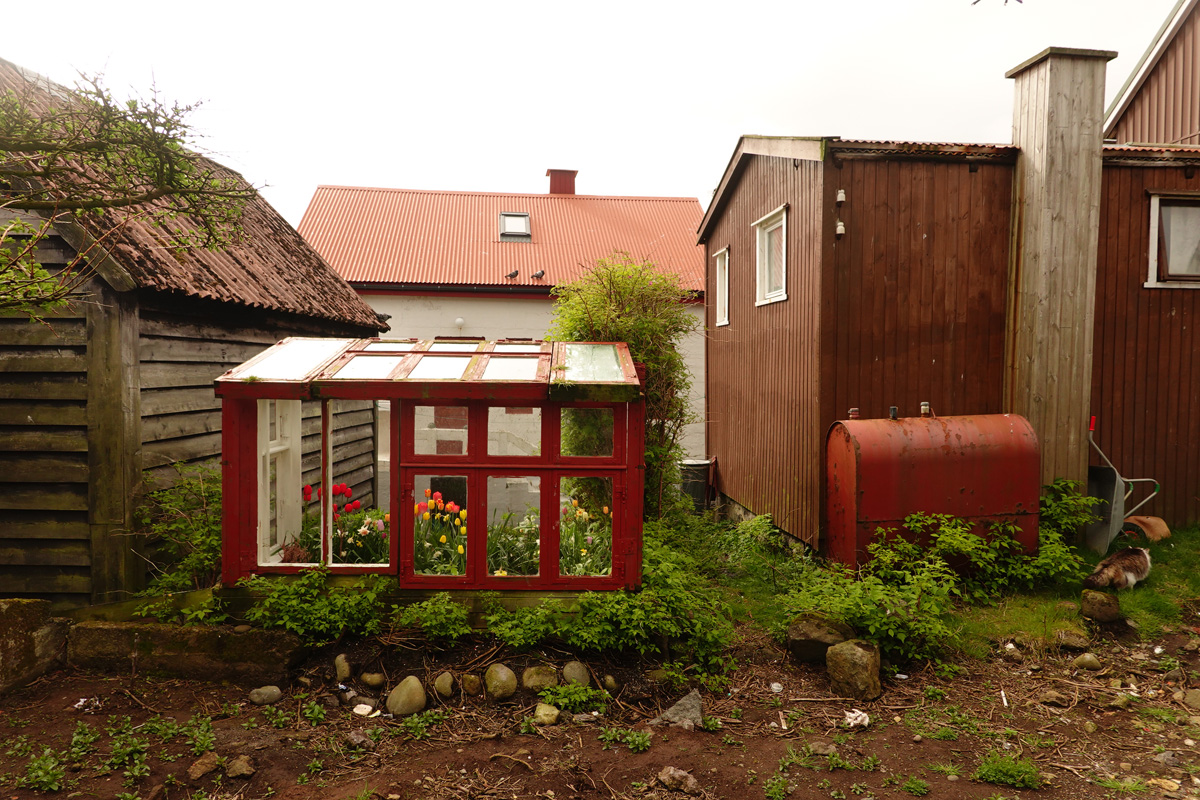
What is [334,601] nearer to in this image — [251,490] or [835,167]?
[251,490]

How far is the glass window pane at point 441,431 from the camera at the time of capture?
578cm

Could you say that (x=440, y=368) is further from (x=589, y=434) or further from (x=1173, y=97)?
(x=1173, y=97)

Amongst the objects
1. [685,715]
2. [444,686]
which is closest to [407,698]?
[444,686]

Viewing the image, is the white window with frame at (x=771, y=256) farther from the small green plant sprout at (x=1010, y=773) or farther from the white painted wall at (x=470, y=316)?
the white painted wall at (x=470, y=316)

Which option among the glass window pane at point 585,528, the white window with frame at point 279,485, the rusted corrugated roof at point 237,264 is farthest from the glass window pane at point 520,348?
the rusted corrugated roof at point 237,264

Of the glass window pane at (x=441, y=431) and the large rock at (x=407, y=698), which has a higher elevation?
the glass window pane at (x=441, y=431)

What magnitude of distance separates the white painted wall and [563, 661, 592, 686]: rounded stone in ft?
37.9

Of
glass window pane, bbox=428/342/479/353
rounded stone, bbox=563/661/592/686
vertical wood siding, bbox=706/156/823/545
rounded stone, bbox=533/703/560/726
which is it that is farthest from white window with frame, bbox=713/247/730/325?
rounded stone, bbox=533/703/560/726

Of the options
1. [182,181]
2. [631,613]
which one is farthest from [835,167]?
[182,181]

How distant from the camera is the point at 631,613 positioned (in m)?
5.55

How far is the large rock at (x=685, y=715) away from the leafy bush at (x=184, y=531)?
385 centimetres

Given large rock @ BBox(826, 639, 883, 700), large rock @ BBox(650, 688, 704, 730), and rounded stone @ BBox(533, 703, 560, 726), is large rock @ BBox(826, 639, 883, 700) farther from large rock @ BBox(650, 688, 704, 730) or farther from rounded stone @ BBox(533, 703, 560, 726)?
rounded stone @ BBox(533, 703, 560, 726)

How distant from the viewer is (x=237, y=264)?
845 cm

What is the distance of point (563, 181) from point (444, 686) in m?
19.4
